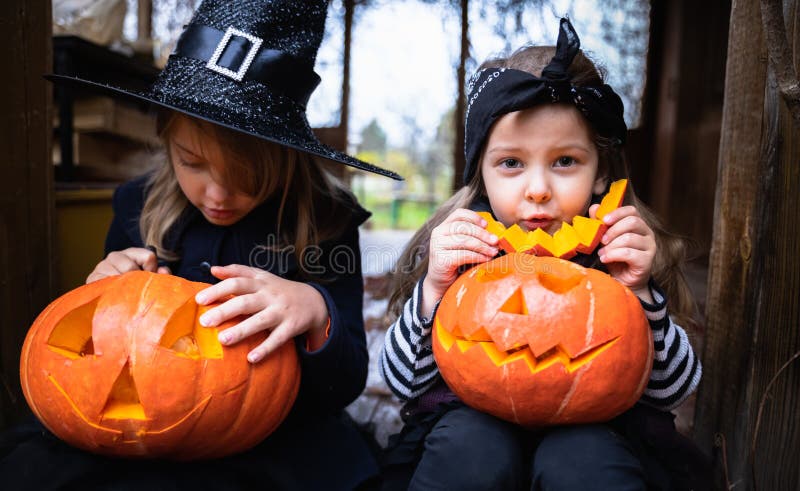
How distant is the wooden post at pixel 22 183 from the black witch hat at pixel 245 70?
250 millimetres

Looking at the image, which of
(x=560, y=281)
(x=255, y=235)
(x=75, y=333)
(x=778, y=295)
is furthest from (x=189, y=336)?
(x=778, y=295)

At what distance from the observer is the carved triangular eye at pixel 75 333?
4.52 ft

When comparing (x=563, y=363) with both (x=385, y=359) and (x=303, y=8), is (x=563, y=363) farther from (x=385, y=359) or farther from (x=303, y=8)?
(x=303, y=8)

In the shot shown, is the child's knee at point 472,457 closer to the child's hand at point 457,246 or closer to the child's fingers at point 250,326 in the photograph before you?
the child's hand at point 457,246

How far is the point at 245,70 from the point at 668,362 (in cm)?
138

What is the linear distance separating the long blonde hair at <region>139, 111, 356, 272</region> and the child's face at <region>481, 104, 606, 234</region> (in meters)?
0.69

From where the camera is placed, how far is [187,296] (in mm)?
1409

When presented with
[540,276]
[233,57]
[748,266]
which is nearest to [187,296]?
[233,57]

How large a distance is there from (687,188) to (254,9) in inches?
202

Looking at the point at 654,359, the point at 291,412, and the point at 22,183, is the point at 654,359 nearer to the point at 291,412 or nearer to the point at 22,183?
the point at 291,412

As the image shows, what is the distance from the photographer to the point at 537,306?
4.19 ft

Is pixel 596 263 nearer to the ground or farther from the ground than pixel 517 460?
farther from the ground

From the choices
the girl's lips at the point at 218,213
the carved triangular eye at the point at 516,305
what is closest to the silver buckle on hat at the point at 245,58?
the girl's lips at the point at 218,213

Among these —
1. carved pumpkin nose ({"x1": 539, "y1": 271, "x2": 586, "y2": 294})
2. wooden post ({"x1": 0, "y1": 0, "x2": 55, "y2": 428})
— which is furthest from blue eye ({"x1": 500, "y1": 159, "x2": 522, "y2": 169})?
wooden post ({"x1": 0, "y1": 0, "x2": 55, "y2": 428})
